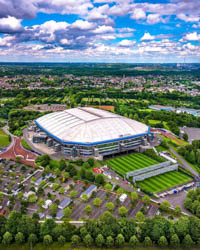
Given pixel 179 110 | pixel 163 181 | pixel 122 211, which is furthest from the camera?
pixel 179 110

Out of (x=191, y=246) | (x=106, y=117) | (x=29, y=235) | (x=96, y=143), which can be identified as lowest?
(x=191, y=246)

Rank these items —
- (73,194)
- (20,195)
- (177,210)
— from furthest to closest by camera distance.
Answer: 1. (73,194)
2. (20,195)
3. (177,210)

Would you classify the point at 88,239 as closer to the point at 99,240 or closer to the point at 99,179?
the point at 99,240

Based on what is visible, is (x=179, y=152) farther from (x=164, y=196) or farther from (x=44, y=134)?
(x=44, y=134)

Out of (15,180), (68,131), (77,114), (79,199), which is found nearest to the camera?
(79,199)

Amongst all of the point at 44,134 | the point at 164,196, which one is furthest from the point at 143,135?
the point at 44,134

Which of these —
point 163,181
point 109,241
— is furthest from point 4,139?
point 109,241

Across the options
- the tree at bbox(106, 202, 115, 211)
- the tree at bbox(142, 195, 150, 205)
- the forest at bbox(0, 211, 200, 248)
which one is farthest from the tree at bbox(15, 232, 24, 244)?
the tree at bbox(142, 195, 150, 205)
